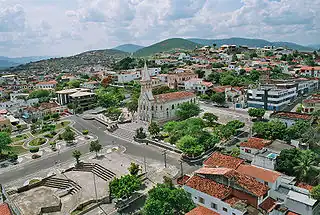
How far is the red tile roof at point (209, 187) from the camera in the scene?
80.7 feet

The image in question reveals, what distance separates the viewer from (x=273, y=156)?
Result: 1223 inches

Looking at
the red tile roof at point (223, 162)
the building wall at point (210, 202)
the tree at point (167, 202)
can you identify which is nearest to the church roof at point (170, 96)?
the red tile roof at point (223, 162)

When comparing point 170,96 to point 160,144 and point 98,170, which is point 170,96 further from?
point 98,170

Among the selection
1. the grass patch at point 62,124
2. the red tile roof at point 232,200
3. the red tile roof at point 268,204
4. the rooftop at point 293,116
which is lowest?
the grass patch at point 62,124

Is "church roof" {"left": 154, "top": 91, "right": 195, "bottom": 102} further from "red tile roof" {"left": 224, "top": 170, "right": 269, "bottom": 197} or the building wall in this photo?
"red tile roof" {"left": 224, "top": 170, "right": 269, "bottom": 197}

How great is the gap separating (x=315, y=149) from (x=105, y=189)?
A: 96.6 feet

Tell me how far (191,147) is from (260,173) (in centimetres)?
1136

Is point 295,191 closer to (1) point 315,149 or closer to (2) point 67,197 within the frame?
(1) point 315,149

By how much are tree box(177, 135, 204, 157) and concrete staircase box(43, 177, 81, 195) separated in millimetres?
15207

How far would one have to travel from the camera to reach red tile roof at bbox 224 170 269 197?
24297 millimetres

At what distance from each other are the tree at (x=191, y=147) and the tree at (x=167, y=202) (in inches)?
517

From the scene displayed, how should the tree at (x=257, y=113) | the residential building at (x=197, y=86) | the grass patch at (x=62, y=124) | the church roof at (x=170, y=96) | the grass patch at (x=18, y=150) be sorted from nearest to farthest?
the grass patch at (x=18, y=150)
the tree at (x=257, y=113)
the church roof at (x=170, y=96)
the grass patch at (x=62, y=124)
the residential building at (x=197, y=86)

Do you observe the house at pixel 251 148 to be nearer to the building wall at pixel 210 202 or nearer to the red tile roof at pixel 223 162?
the red tile roof at pixel 223 162

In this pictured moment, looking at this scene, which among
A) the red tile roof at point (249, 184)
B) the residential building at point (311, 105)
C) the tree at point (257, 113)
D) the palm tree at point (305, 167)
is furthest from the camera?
the tree at point (257, 113)
